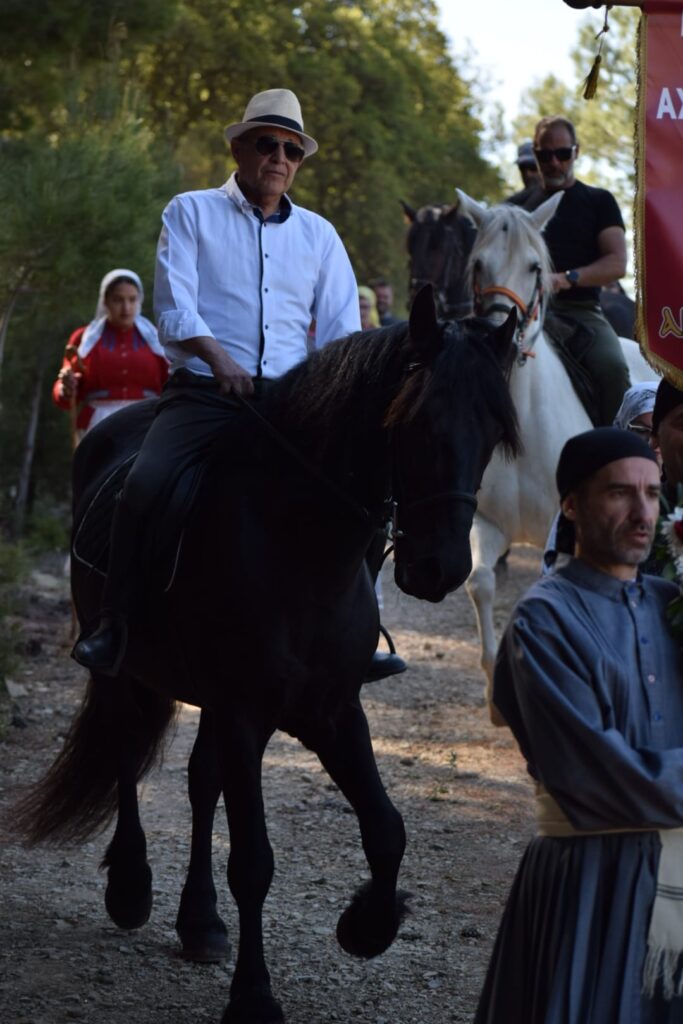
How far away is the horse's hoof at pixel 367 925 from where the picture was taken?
5152mm

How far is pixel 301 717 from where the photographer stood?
16.8 ft

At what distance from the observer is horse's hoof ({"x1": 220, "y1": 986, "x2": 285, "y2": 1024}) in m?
4.88

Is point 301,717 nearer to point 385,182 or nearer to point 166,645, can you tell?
point 166,645

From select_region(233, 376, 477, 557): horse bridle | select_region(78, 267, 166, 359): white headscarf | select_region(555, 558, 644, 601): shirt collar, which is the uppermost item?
select_region(78, 267, 166, 359): white headscarf

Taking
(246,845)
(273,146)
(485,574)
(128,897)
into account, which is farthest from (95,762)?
(485,574)

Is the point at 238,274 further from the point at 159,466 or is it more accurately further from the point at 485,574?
the point at 485,574

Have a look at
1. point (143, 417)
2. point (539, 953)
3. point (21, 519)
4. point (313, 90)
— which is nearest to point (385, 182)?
point (313, 90)

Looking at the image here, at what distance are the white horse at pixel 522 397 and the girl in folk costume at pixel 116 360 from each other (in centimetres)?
315

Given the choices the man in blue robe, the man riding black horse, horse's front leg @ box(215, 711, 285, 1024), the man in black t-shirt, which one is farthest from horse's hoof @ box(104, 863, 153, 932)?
the man in black t-shirt

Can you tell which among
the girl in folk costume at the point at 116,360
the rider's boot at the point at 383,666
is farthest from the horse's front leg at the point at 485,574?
the girl in folk costume at the point at 116,360

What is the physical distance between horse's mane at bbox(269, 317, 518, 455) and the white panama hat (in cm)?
92

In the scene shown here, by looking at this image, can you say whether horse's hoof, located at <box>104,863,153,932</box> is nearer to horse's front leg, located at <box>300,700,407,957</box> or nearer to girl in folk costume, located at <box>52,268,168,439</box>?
horse's front leg, located at <box>300,700,407,957</box>

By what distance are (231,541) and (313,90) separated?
30.7 m

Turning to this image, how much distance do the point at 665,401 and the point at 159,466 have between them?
69.1 inches
